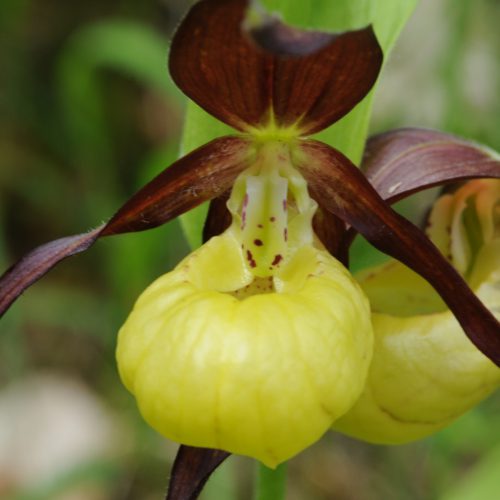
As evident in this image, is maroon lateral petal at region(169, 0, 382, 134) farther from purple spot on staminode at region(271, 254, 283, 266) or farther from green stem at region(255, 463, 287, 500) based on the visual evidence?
green stem at region(255, 463, 287, 500)

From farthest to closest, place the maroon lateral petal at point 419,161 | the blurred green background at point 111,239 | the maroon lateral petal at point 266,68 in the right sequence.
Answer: the blurred green background at point 111,239
the maroon lateral petal at point 419,161
the maroon lateral petal at point 266,68

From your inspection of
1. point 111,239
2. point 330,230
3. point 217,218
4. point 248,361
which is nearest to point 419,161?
point 330,230

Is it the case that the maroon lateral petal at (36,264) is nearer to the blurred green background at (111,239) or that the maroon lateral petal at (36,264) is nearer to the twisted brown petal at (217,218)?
the twisted brown petal at (217,218)

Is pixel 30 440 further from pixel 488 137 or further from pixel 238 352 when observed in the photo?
pixel 238 352

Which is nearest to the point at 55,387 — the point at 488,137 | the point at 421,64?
the point at 488,137

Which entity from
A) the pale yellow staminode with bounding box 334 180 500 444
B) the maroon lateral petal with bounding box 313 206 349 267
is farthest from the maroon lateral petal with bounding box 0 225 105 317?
the pale yellow staminode with bounding box 334 180 500 444

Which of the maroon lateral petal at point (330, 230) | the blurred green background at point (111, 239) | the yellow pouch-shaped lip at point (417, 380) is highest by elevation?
the blurred green background at point (111, 239)

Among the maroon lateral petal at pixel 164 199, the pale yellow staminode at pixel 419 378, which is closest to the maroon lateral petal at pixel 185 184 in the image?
the maroon lateral petal at pixel 164 199
